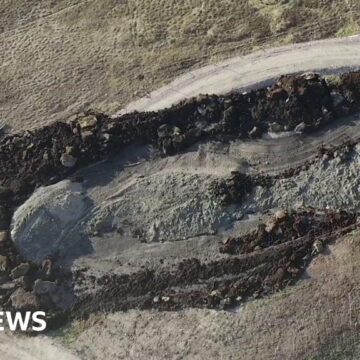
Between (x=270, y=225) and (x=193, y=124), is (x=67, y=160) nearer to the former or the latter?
(x=193, y=124)

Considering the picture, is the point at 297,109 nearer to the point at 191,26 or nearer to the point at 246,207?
the point at 246,207

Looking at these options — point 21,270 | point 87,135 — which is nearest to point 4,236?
point 21,270

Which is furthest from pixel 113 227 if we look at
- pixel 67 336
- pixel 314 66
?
pixel 314 66

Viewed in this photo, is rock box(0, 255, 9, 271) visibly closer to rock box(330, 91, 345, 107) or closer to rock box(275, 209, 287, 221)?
rock box(275, 209, 287, 221)

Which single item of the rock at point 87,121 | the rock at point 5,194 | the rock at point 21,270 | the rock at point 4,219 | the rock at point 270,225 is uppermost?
the rock at point 87,121

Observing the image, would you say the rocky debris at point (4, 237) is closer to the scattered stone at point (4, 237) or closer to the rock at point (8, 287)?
the scattered stone at point (4, 237)

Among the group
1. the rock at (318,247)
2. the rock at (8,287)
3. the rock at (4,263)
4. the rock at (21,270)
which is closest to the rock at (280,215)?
the rock at (318,247)
